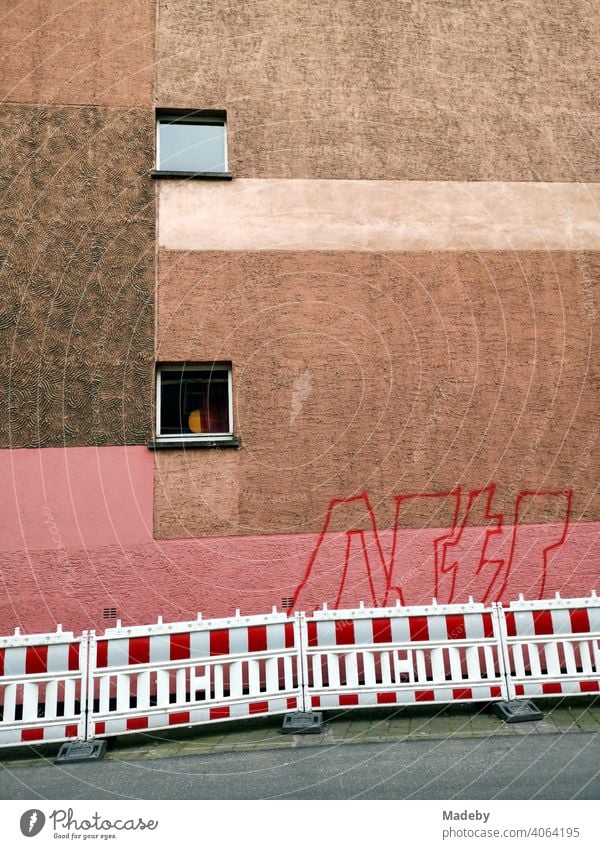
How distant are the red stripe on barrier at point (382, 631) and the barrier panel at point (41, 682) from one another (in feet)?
8.53

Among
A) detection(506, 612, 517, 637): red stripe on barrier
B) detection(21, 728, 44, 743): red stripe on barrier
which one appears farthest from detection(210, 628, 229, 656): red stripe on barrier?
detection(506, 612, 517, 637): red stripe on barrier

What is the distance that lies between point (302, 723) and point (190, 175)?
6321mm

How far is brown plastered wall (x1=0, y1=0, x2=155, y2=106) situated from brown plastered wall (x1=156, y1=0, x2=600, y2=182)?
0.34 meters

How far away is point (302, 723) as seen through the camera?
5.26 meters

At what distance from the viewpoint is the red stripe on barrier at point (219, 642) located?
18.5 ft

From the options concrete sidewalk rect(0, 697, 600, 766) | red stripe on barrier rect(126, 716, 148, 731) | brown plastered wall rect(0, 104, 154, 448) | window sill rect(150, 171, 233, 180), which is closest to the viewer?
concrete sidewalk rect(0, 697, 600, 766)

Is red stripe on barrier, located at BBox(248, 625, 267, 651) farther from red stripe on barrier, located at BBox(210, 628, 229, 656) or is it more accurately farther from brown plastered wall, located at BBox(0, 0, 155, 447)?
brown plastered wall, located at BBox(0, 0, 155, 447)

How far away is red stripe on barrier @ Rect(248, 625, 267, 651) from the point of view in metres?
5.74

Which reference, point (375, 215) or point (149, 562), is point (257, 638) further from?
point (375, 215)

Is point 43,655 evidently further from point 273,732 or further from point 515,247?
point 515,247

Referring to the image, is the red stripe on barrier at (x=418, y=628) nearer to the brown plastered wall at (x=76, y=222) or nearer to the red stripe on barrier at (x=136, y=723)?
the red stripe on barrier at (x=136, y=723)

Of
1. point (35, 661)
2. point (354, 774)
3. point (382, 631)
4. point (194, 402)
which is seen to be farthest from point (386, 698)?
point (194, 402)
